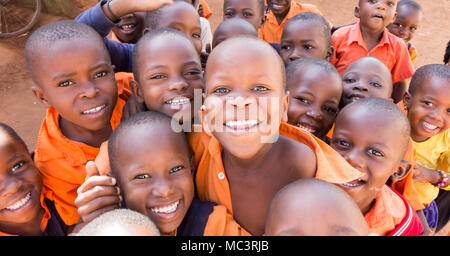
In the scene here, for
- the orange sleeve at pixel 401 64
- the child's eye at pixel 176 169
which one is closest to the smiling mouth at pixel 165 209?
the child's eye at pixel 176 169

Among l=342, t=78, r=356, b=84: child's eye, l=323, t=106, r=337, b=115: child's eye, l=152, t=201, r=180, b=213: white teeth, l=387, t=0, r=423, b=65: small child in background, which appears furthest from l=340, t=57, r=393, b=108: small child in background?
l=387, t=0, r=423, b=65: small child in background

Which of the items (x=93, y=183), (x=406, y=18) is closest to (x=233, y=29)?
(x=93, y=183)

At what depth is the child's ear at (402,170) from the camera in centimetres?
150

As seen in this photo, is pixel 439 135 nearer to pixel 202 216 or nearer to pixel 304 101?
pixel 304 101

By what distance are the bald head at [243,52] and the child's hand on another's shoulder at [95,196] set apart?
0.59 meters

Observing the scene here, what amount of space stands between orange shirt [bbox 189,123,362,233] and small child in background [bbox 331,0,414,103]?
57.5 inches

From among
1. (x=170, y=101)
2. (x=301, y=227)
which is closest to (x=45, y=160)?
(x=170, y=101)

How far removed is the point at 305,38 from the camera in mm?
2246

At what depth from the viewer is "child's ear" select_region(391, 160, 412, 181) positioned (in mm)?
1497

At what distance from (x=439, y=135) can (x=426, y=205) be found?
0.48m

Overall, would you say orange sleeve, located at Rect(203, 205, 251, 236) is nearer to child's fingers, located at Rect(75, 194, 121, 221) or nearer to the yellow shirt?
child's fingers, located at Rect(75, 194, 121, 221)

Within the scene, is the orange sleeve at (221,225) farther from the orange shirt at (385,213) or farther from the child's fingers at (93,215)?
the orange shirt at (385,213)

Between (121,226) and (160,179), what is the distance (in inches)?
15.0

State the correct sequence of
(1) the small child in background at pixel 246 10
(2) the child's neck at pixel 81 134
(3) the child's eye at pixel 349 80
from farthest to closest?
1. (1) the small child in background at pixel 246 10
2. (3) the child's eye at pixel 349 80
3. (2) the child's neck at pixel 81 134
